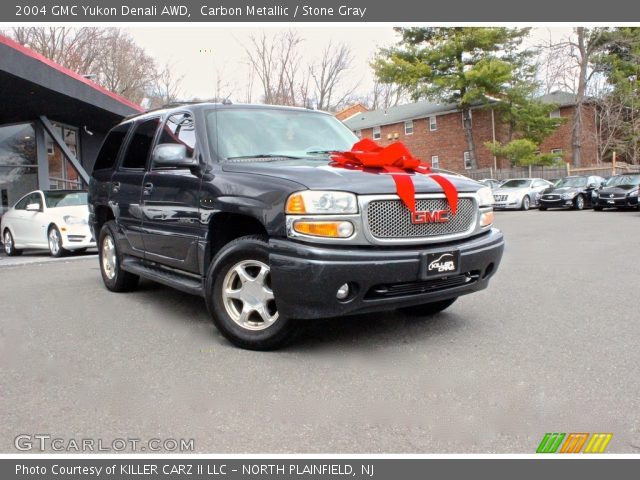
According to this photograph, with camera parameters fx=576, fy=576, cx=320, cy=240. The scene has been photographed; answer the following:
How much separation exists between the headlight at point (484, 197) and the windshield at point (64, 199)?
30.7 ft

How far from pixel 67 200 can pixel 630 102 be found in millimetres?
35852

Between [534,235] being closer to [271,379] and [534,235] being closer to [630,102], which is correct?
[271,379]

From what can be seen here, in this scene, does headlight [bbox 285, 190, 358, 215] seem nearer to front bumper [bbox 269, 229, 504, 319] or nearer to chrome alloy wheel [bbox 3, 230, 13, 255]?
front bumper [bbox 269, 229, 504, 319]

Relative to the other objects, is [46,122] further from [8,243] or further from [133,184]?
[133,184]

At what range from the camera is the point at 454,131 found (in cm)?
4366

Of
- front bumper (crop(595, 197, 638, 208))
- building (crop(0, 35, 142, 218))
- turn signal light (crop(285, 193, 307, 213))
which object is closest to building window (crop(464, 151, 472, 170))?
front bumper (crop(595, 197, 638, 208))

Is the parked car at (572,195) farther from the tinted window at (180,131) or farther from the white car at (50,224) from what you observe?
the tinted window at (180,131)

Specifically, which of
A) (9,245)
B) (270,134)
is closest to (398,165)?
(270,134)

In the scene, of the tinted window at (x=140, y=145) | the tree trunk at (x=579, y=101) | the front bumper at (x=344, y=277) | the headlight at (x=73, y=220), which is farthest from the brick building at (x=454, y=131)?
Result: the front bumper at (x=344, y=277)

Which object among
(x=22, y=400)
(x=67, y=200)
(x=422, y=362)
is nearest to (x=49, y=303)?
(x=22, y=400)

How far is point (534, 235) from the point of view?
13.0 m

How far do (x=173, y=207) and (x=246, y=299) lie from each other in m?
1.25

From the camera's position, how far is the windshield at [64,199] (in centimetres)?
1168

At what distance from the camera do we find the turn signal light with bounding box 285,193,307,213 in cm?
369
